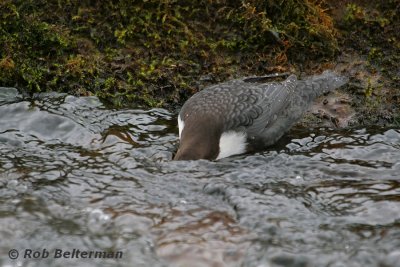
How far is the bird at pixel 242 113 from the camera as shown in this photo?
16.6ft

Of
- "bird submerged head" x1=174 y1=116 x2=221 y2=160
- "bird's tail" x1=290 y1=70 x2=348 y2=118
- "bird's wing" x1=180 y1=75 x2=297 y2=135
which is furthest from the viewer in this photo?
"bird's tail" x1=290 y1=70 x2=348 y2=118

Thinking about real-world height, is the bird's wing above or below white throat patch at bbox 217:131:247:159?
above

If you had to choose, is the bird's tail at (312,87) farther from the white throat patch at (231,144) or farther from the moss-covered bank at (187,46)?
the white throat patch at (231,144)

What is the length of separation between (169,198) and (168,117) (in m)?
1.53

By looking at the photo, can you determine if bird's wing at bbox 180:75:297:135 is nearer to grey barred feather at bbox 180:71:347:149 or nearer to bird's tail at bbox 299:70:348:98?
grey barred feather at bbox 180:71:347:149

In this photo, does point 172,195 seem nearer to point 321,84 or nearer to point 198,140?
point 198,140

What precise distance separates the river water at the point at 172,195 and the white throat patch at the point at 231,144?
5.0 inches

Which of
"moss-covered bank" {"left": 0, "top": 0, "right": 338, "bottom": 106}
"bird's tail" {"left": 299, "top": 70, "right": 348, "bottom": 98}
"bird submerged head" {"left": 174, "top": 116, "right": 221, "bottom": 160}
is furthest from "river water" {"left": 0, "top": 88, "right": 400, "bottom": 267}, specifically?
"bird's tail" {"left": 299, "top": 70, "right": 348, "bottom": 98}

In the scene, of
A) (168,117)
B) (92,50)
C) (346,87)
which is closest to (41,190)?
(168,117)

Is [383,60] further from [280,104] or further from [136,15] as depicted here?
[136,15]

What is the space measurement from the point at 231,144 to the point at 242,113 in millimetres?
319

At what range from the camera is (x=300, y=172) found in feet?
15.4

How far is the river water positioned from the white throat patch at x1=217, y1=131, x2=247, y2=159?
0.42 feet

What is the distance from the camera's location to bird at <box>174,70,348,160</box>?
5.06m
